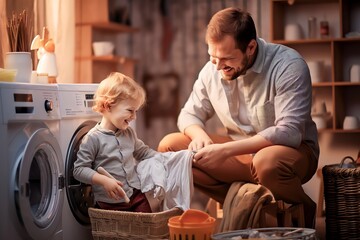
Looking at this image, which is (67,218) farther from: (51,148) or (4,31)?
(4,31)

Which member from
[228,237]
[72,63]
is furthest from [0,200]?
[72,63]

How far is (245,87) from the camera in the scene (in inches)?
134

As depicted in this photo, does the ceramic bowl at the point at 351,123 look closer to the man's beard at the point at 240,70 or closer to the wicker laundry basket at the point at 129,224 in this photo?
the man's beard at the point at 240,70

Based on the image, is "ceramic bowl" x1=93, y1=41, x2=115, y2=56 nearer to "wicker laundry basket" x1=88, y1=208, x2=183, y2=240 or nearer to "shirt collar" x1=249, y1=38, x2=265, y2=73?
"shirt collar" x1=249, y1=38, x2=265, y2=73

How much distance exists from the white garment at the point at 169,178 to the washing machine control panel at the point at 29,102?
461 millimetres

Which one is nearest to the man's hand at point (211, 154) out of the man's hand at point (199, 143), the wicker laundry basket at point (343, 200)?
the man's hand at point (199, 143)

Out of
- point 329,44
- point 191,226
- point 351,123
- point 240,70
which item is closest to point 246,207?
point 191,226

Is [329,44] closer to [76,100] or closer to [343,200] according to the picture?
[343,200]

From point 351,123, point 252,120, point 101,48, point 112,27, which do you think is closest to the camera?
point 252,120

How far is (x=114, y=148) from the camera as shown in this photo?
10.2ft

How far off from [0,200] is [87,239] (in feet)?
2.52

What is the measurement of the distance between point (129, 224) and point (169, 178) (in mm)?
289

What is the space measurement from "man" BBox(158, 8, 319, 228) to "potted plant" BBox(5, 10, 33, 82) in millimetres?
753

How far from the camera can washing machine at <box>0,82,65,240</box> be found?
2756 mm
